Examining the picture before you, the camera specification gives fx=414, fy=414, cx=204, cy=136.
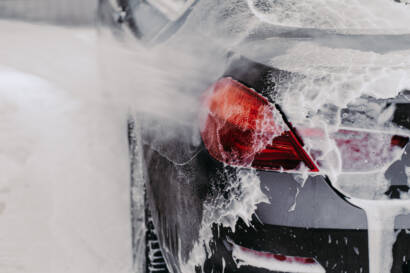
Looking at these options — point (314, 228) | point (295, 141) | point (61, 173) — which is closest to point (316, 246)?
point (314, 228)

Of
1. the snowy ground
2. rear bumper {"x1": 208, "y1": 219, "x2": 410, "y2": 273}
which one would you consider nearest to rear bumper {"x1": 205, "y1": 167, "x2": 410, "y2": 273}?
rear bumper {"x1": 208, "y1": 219, "x2": 410, "y2": 273}

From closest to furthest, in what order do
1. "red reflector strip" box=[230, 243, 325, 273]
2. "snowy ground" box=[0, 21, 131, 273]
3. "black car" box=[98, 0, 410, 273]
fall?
"black car" box=[98, 0, 410, 273] → "red reflector strip" box=[230, 243, 325, 273] → "snowy ground" box=[0, 21, 131, 273]

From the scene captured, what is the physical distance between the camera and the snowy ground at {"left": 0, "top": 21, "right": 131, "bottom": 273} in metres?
2.48

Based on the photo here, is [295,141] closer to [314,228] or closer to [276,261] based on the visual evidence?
[314,228]

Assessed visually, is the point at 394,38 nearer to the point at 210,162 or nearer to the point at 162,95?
the point at 210,162

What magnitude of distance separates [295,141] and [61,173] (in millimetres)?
2198

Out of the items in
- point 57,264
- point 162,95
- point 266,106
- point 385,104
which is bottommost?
point 57,264

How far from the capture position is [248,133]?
126 centimetres

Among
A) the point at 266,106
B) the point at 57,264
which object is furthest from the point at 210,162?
the point at 57,264

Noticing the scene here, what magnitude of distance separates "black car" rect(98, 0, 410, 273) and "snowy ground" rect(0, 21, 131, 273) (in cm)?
108

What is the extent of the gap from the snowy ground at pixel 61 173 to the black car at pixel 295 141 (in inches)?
42.5

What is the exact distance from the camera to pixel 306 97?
119 centimetres

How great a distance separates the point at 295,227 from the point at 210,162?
13.4 inches

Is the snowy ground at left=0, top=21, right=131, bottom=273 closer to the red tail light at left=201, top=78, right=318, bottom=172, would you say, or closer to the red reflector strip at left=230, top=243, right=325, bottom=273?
the red reflector strip at left=230, top=243, right=325, bottom=273
